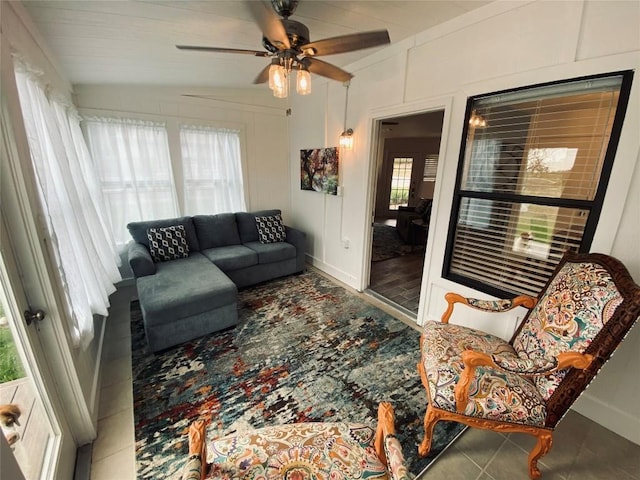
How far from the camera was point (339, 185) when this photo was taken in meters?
3.43

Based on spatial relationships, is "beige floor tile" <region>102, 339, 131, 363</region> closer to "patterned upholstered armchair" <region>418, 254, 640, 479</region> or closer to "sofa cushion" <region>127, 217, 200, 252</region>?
"sofa cushion" <region>127, 217, 200, 252</region>

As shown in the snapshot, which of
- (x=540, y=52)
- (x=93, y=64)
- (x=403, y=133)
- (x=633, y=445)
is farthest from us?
(x=403, y=133)

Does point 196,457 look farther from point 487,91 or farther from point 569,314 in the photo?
point 487,91

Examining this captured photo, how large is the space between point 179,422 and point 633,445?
107 inches

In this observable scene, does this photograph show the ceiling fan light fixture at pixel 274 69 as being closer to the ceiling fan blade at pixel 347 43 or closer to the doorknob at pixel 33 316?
the ceiling fan blade at pixel 347 43

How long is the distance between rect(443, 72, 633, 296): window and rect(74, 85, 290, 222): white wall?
9.49ft

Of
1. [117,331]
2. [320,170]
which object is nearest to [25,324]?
[117,331]

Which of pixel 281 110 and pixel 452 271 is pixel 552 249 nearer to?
pixel 452 271

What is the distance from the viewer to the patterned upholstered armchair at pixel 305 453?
37.1 inches

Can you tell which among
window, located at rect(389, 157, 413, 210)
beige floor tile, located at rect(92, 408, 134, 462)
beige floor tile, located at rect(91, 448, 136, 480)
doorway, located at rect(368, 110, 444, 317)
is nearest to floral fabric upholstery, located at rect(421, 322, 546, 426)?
doorway, located at rect(368, 110, 444, 317)

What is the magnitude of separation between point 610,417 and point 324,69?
2880 mm

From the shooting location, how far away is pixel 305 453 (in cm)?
103

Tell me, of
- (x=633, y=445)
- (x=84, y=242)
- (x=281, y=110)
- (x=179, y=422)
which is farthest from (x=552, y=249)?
(x=281, y=110)

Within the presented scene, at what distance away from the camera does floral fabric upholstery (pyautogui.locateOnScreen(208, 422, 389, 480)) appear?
0.96 m
